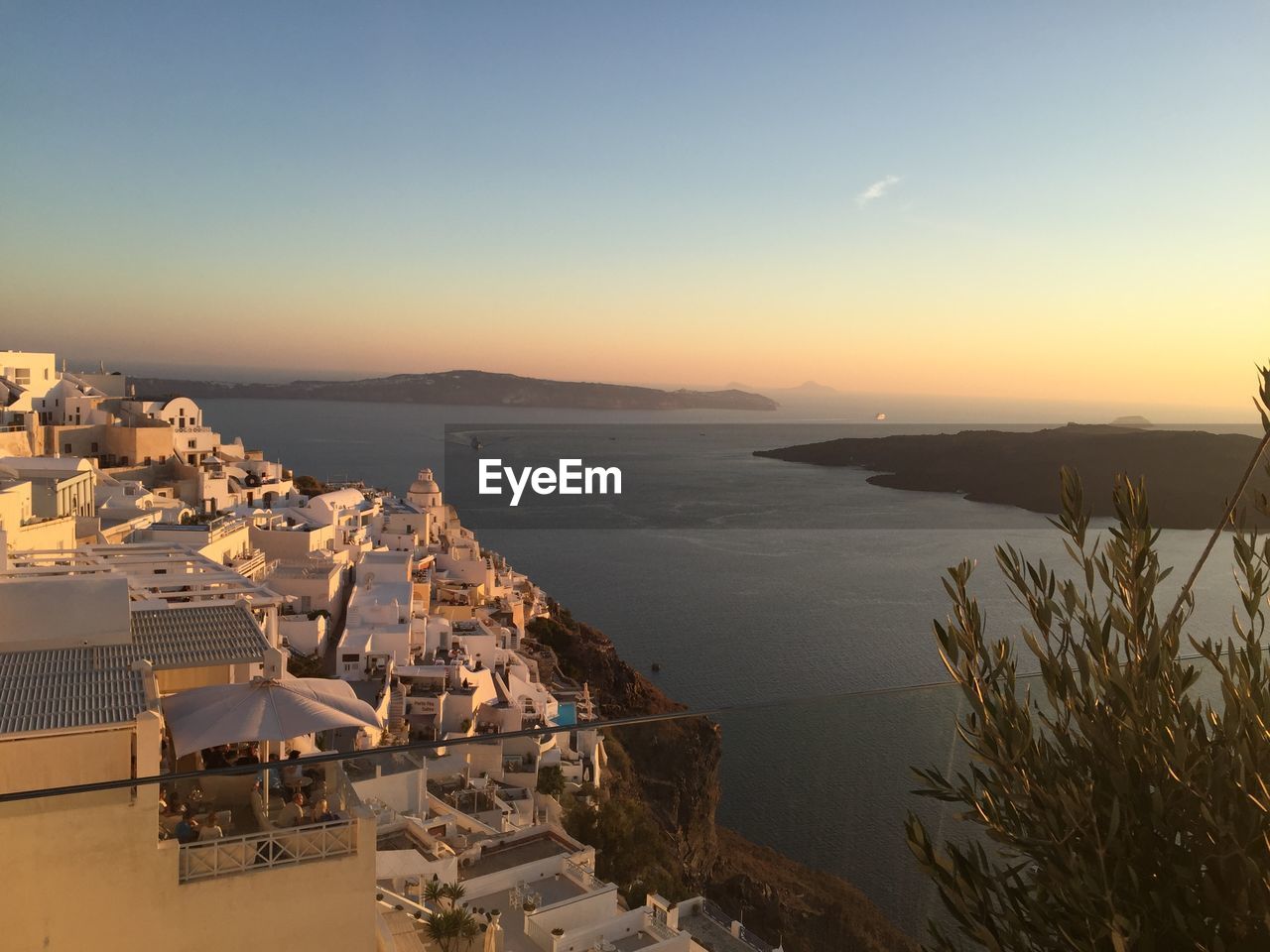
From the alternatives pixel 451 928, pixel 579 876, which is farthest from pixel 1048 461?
pixel 451 928

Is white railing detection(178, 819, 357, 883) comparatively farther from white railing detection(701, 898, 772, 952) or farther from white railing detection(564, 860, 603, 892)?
white railing detection(701, 898, 772, 952)

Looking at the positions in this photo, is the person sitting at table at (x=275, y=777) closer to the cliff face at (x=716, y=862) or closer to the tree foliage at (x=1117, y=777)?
the cliff face at (x=716, y=862)

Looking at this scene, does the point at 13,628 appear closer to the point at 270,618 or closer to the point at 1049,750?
the point at 1049,750

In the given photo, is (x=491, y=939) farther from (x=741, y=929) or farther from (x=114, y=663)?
(x=114, y=663)

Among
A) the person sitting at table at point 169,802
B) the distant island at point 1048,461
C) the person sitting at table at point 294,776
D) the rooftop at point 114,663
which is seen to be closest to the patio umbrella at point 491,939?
the person sitting at table at point 294,776

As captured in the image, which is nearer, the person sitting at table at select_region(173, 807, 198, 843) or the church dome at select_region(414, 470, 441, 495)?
the person sitting at table at select_region(173, 807, 198, 843)

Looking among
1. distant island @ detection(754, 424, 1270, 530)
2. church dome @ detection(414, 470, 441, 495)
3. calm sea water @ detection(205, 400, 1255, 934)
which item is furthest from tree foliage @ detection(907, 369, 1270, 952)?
church dome @ detection(414, 470, 441, 495)
